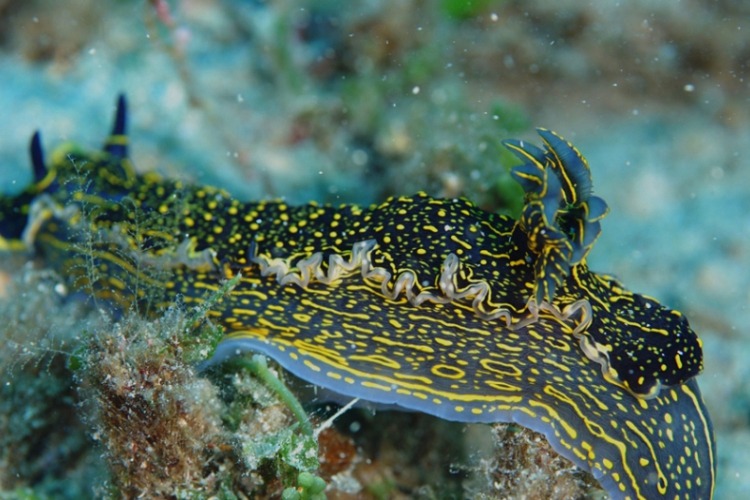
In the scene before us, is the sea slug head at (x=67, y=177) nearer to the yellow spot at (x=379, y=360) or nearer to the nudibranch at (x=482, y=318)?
the nudibranch at (x=482, y=318)

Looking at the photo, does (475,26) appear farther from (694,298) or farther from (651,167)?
(694,298)

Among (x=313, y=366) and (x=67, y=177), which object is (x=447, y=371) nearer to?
(x=313, y=366)

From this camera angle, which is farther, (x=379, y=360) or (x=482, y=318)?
(x=379, y=360)

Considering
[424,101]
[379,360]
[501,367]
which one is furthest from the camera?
[424,101]

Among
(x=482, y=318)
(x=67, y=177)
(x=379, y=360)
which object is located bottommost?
(x=379, y=360)

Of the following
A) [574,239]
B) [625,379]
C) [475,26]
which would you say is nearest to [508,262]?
[574,239]

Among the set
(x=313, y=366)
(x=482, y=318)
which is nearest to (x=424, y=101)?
(x=482, y=318)

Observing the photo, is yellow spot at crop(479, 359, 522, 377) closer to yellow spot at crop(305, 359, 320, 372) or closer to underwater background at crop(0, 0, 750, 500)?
yellow spot at crop(305, 359, 320, 372)
